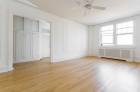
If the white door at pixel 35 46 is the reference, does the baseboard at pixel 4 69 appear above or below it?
below

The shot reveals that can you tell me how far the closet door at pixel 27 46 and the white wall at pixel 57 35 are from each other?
169 centimetres

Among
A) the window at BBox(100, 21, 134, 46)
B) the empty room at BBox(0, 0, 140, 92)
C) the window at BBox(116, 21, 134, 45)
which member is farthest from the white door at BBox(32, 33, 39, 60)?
the window at BBox(116, 21, 134, 45)

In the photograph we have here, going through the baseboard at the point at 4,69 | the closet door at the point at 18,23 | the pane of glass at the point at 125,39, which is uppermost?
the closet door at the point at 18,23

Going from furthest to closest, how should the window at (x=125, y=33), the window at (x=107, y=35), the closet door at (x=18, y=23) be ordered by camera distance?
the window at (x=107, y=35), the window at (x=125, y=33), the closet door at (x=18, y=23)

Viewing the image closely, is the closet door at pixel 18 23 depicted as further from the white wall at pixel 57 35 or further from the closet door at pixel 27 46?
the white wall at pixel 57 35

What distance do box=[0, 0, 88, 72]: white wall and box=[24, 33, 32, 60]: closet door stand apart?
169cm

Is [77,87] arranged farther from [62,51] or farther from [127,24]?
[127,24]

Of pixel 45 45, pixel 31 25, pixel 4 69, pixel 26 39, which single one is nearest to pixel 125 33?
pixel 45 45

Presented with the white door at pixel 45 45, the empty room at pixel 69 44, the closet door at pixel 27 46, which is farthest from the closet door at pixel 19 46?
the white door at pixel 45 45

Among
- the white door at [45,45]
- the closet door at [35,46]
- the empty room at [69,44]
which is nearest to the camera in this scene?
the empty room at [69,44]

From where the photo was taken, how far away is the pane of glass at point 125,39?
4.92 meters

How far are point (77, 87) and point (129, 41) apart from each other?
5.00m

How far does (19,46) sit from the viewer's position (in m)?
A: 4.52

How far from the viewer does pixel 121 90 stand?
1.71 meters
